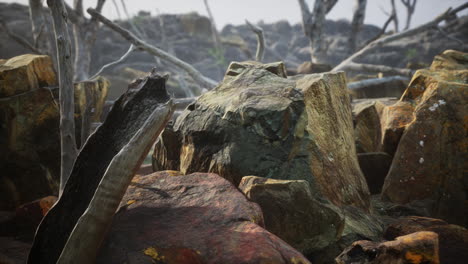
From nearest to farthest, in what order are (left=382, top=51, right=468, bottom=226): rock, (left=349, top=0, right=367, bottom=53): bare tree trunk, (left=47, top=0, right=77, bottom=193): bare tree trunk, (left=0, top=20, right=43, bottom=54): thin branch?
(left=382, top=51, right=468, bottom=226): rock < (left=47, top=0, right=77, bottom=193): bare tree trunk < (left=0, top=20, right=43, bottom=54): thin branch < (left=349, top=0, right=367, bottom=53): bare tree trunk

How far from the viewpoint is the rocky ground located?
183 cm

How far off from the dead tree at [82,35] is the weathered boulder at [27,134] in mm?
7785

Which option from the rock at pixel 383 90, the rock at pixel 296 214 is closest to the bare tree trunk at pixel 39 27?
the rock at pixel 296 214

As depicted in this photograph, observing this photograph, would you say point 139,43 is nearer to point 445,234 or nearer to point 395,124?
point 395,124

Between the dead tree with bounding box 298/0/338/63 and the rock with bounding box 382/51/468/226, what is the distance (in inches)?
417

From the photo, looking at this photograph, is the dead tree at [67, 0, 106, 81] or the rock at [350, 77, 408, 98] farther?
the dead tree at [67, 0, 106, 81]

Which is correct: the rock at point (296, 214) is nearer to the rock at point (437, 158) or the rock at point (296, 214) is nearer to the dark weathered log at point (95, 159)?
the dark weathered log at point (95, 159)

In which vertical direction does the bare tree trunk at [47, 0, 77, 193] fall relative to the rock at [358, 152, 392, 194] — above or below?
above

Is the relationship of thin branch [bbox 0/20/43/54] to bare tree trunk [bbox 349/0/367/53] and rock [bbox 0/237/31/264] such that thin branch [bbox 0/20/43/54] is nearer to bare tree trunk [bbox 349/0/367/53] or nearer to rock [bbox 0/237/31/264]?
rock [bbox 0/237/31/264]

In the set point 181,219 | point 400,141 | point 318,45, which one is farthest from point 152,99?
point 318,45

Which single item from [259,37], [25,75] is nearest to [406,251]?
[25,75]

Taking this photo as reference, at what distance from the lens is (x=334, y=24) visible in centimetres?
4391

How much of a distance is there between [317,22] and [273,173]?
40.9 feet

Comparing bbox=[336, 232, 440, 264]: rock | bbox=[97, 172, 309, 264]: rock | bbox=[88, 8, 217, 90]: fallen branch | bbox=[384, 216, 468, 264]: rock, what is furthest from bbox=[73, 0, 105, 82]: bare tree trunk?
bbox=[336, 232, 440, 264]: rock
